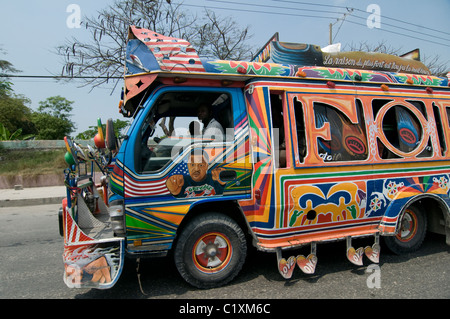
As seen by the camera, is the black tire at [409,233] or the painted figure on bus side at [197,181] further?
the black tire at [409,233]

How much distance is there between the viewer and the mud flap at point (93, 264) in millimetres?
2885

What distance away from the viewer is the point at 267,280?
3.51 meters

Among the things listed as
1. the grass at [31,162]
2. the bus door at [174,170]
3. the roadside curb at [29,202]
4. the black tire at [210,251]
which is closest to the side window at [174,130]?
the bus door at [174,170]

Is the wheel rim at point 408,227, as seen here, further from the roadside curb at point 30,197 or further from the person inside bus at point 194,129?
the roadside curb at point 30,197

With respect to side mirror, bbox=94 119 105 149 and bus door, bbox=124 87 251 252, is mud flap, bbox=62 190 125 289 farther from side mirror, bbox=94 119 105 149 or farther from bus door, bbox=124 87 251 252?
side mirror, bbox=94 119 105 149

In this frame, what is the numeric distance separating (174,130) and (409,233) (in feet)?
12.4

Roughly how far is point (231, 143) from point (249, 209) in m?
0.80

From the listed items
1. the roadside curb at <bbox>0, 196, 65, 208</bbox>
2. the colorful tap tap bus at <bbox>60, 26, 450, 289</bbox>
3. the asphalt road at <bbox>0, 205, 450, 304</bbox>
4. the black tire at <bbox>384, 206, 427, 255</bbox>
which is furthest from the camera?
the roadside curb at <bbox>0, 196, 65, 208</bbox>

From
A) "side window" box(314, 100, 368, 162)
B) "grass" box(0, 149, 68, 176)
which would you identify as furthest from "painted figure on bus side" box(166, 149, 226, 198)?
"grass" box(0, 149, 68, 176)

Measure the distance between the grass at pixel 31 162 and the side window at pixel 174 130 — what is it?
11224 mm

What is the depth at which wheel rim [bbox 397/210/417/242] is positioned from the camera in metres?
4.19

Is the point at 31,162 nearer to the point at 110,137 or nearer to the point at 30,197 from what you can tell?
the point at 30,197

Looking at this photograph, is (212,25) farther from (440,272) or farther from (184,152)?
(440,272)

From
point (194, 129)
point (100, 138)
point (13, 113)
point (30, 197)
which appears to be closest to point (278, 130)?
point (194, 129)
